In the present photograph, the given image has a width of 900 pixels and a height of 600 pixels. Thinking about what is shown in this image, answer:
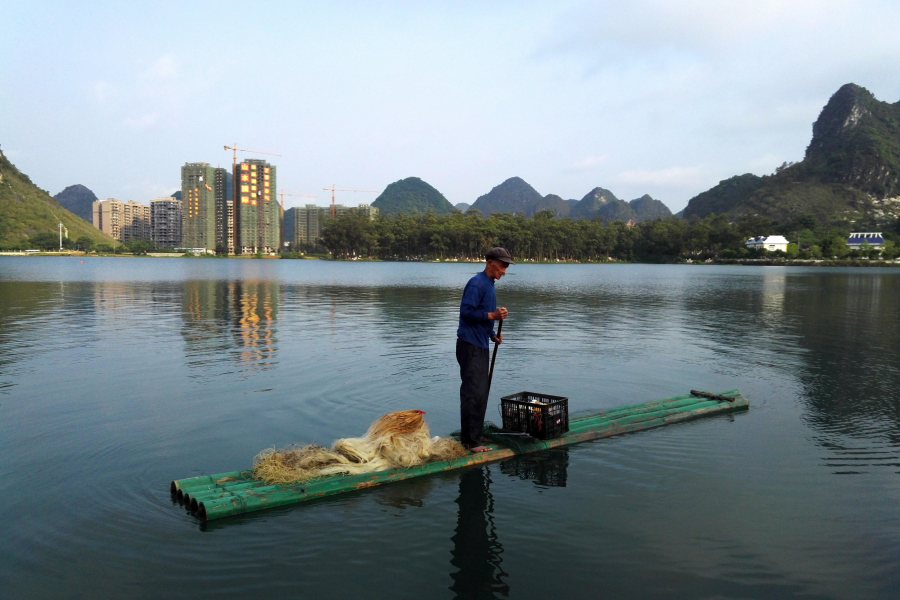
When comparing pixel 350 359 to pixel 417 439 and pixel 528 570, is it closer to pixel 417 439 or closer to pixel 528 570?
pixel 417 439

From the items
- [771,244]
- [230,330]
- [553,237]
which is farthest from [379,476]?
[771,244]

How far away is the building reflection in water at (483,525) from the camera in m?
5.13

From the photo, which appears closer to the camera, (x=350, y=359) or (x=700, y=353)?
(x=350, y=359)

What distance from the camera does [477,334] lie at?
7.59 meters

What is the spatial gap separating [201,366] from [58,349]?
16.3 ft

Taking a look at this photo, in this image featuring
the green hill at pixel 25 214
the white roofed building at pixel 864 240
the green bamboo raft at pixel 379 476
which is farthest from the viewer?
the green hill at pixel 25 214

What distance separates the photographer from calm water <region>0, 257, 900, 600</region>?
5223 millimetres

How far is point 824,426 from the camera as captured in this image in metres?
9.94

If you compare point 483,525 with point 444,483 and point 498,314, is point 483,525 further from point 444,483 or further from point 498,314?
point 498,314

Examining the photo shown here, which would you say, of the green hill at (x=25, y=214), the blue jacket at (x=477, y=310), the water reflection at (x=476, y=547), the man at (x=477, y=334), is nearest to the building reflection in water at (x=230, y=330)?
the man at (x=477, y=334)

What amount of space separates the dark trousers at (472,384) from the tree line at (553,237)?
146426 mm

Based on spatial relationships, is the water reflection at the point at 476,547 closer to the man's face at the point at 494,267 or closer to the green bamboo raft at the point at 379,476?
the green bamboo raft at the point at 379,476

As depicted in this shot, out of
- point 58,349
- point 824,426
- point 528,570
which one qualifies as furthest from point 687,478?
point 58,349

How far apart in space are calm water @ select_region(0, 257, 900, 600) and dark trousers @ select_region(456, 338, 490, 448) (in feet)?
2.26
